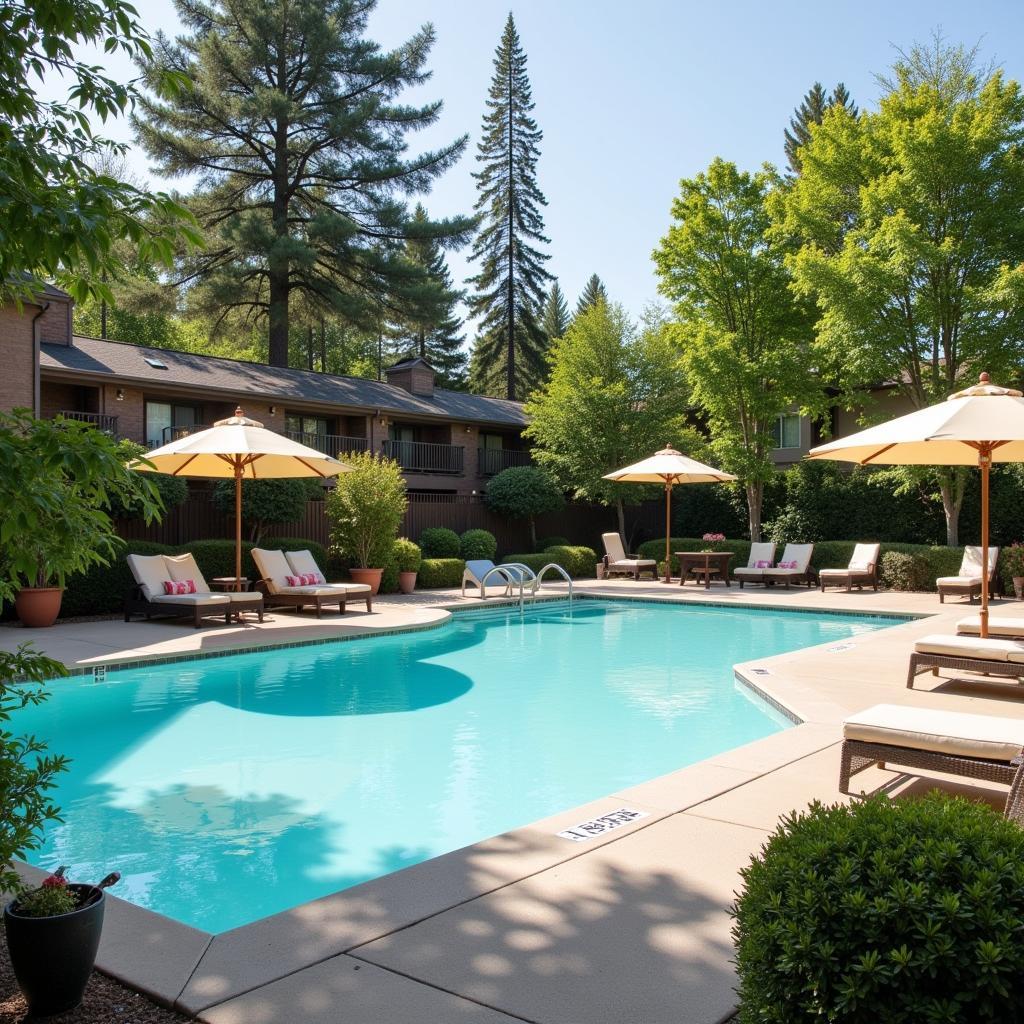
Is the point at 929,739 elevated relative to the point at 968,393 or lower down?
lower down

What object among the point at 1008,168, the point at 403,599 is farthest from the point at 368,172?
the point at 1008,168

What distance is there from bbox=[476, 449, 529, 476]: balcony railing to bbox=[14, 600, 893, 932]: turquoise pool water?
16.0 meters

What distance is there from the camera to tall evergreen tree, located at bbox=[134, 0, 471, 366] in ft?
85.0

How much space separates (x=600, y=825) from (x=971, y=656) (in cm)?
483

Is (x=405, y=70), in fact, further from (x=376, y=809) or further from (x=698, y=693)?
(x=376, y=809)

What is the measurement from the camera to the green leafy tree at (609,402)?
2422 centimetres

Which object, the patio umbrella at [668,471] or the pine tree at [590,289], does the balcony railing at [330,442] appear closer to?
the patio umbrella at [668,471]

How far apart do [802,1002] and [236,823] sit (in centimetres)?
447

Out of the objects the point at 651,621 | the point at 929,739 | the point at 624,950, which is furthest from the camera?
the point at 651,621

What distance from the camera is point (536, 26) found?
566 inches

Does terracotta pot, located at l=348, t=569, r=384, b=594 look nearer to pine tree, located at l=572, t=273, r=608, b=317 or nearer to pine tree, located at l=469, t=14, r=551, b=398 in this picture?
pine tree, located at l=469, t=14, r=551, b=398

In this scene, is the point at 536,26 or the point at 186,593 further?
the point at 536,26

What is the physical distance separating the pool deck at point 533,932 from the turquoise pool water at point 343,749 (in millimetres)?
1156

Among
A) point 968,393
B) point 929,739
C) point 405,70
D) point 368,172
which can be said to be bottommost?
point 929,739
